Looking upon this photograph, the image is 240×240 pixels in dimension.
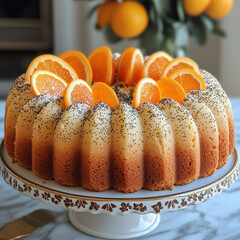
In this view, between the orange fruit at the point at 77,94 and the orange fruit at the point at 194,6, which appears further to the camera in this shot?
the orange fruit at the point at 194,6

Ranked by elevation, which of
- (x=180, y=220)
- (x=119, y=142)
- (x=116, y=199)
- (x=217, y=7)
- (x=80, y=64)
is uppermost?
(x=217, y=7)

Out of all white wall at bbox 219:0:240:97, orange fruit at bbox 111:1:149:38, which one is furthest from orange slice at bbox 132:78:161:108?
white wall at bbox 219:0:240:97

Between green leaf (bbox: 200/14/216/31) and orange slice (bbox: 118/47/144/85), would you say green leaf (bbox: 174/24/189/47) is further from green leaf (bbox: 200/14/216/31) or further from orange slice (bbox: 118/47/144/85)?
orange slice (bbox: 118/47/144/85)

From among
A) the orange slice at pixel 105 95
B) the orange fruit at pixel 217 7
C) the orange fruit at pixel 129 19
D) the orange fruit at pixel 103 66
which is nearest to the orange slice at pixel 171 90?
the orange slice at pixel 105 95

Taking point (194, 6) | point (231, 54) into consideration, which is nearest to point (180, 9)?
point (194, 6)

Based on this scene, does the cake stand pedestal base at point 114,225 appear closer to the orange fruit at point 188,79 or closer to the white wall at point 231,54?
the orange fruit at point 188,79

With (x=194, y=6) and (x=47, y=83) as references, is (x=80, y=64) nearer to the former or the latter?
(x=47, y=83)
